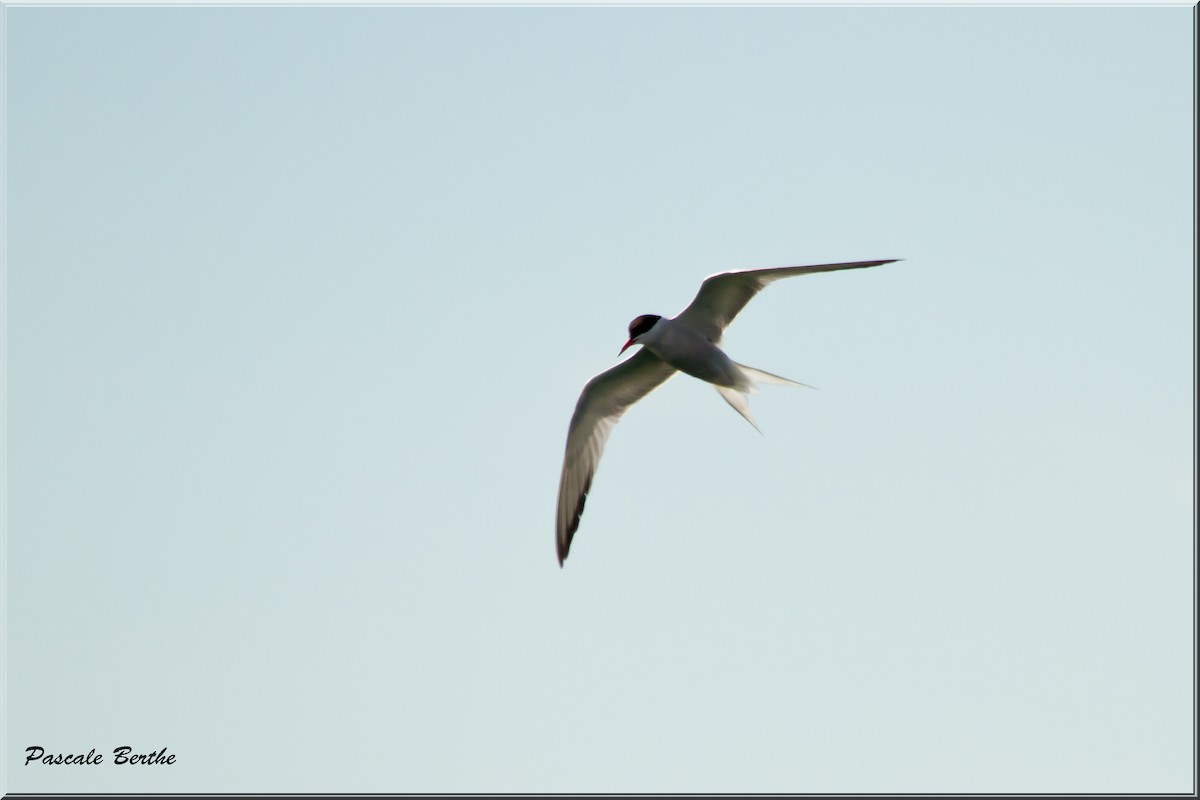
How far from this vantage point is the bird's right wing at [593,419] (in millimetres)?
16172

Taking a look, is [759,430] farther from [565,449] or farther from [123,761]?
[123,761]

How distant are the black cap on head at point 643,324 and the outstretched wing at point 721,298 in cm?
37

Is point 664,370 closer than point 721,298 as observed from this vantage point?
No

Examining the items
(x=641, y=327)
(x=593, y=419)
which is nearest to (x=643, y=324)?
(x=641, y=327)

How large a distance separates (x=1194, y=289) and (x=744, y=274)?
8.12 meters

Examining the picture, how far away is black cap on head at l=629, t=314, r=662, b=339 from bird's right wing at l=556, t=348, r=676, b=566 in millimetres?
1057

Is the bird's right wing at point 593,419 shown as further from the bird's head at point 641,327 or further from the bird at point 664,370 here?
the bird's head at point 641,327

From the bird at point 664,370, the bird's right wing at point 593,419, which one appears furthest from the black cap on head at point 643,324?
the bird's right wing at point 593,419

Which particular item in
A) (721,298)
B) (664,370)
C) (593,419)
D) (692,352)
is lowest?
(593,419)

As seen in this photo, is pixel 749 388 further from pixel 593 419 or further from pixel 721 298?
pixel 593 419

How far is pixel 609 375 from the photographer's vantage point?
16172mm

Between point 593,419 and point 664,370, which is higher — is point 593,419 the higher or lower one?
the lower one

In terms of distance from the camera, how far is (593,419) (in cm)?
1648

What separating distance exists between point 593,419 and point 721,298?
104 inches
